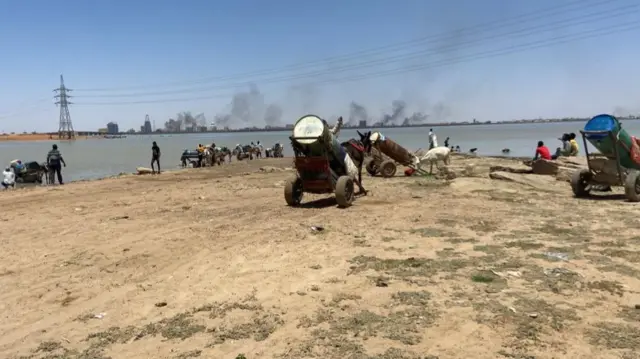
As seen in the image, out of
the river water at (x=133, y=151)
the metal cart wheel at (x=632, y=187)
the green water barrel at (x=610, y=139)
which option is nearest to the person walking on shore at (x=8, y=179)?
the river water at (x=133, y=151)

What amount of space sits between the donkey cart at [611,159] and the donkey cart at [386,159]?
7.50 m

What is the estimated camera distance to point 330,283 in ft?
20.9

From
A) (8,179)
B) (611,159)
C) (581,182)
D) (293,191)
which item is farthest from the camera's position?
(8,179)

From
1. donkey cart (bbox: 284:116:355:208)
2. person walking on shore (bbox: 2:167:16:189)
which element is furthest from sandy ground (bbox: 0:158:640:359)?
person walking on shore (bbox: 2:167:16:189)

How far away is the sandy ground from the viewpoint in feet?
15.5

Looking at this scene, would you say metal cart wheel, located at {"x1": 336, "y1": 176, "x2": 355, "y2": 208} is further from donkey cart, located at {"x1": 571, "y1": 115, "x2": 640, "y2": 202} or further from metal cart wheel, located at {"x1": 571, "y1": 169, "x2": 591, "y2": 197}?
metal cart wheel, located at {"x1": 571, "y1": 169, "x2": 591, "y2": 197}

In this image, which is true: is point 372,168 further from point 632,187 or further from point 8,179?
point 8,179

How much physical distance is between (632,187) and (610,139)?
1.27 metres

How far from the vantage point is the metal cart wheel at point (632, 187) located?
1217 cm

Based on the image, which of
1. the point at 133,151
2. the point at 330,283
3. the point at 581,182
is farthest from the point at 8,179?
the point at 133,151

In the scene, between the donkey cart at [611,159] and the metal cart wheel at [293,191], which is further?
the metal cart wheel at [293,191]

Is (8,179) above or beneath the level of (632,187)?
above

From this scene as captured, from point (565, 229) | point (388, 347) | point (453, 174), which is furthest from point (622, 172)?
point (388, 347)

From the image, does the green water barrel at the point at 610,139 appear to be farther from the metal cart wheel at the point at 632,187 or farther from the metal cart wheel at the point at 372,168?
the metal cart wheel at the point at 372,168
